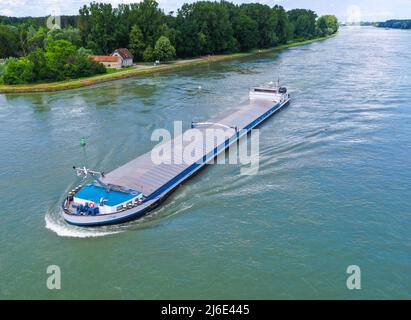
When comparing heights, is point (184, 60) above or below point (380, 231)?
above

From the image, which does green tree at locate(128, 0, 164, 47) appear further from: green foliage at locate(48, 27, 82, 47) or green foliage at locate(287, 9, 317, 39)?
green foliage at locate(287, 9, 317, 39)

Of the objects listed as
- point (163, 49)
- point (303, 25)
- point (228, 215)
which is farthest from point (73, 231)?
point (303, 25)

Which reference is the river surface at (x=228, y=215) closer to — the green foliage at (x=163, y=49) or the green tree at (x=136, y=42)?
the green foliage at (x=163, y=49)

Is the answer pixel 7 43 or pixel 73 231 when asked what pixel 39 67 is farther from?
pixel 73 231

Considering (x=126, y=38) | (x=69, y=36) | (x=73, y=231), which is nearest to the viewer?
(x=73, y=231)

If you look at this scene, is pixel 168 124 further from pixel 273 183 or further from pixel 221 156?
pixel 273 183

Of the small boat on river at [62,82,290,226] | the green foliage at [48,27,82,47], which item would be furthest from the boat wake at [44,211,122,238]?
the green foliage at [48,27,82,47]

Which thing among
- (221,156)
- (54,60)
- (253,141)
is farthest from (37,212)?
(54,60)
